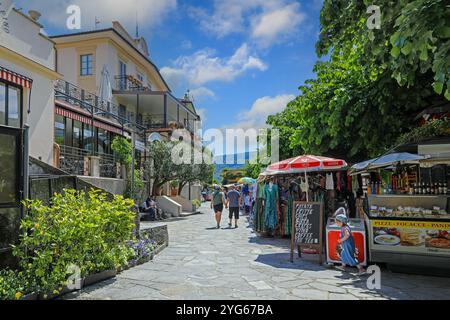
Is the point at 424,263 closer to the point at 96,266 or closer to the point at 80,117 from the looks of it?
the point at 96,266

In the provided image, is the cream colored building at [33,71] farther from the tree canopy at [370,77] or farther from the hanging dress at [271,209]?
the tree canopy at [370,77]

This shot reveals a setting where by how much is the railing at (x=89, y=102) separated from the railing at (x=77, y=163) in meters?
2.15

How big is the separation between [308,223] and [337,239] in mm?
742

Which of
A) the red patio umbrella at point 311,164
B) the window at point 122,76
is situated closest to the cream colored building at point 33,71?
the red patio umbrella at point 311,164

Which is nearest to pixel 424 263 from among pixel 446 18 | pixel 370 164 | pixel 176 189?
pixel 370 164

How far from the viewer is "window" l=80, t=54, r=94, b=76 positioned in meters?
22.8

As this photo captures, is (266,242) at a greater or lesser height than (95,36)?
lesser

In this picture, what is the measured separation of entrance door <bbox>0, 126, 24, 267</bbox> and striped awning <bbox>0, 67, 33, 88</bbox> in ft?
20.0

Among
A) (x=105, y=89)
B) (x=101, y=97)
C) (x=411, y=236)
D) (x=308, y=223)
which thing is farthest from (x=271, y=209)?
(x=105, y=89)

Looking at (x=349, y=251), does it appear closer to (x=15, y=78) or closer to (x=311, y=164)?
(x=311, y=164)

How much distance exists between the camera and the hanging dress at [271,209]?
11.1m

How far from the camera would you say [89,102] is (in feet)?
65.0

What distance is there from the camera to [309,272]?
6520 mm

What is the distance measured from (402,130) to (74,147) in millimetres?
14389
